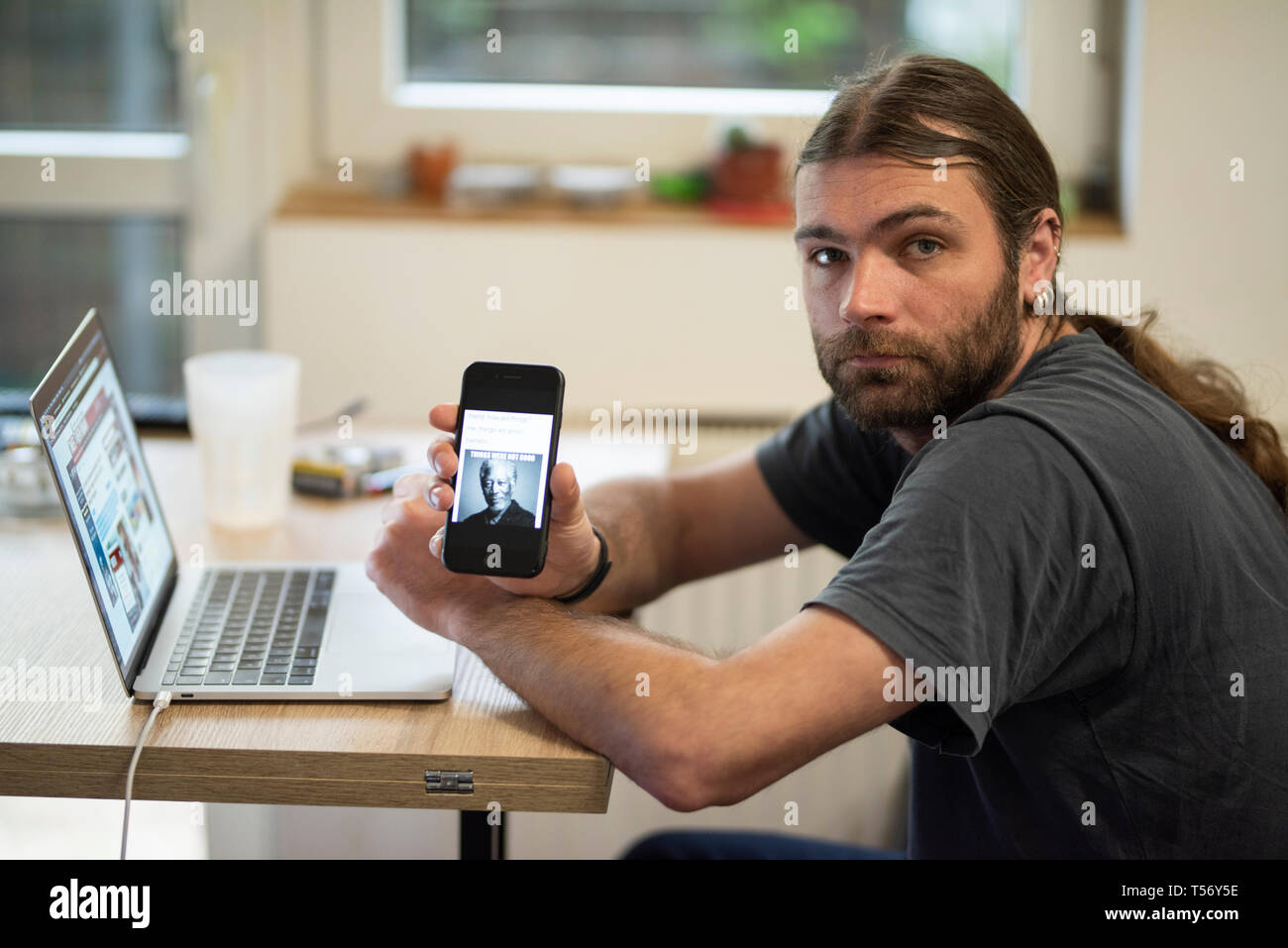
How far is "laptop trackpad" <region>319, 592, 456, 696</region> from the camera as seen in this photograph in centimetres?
105

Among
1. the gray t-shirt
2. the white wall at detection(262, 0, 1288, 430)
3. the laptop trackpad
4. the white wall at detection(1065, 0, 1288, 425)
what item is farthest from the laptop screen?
the white wall at detection(1065, 0, 1288, 425)

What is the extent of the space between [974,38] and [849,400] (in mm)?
1225

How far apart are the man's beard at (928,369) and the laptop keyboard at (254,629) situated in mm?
477

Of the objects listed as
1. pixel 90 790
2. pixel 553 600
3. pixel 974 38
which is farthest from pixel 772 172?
pixel 90 790

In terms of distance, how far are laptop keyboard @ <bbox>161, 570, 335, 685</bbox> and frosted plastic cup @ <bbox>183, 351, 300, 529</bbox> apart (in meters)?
0.18

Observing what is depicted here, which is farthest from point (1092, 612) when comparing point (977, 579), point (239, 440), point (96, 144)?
point (96, 144)

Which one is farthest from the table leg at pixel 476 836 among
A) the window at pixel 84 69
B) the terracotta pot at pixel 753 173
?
the window at pixel 84 69

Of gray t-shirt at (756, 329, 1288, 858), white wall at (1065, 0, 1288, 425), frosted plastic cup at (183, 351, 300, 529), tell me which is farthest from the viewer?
white wall at (1065, 0, 1288, 425)

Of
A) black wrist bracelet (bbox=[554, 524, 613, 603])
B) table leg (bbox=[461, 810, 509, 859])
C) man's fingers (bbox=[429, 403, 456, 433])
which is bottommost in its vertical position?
table leg (bbox=[461, 810, 509, 859])

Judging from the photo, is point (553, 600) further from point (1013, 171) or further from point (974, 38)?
point (974, 38)

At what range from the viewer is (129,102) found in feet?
7.23

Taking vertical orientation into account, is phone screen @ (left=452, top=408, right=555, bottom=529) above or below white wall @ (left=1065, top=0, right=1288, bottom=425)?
below

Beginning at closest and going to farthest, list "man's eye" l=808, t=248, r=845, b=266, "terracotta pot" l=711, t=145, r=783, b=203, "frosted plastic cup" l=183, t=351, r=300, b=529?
"man's eye" l=808, t=248, r=845, b=266 → "frosted plastic cup" l=183, t=351, r=300, b=529 → "terracotta pot" l=711, t=145, r=783, b=203

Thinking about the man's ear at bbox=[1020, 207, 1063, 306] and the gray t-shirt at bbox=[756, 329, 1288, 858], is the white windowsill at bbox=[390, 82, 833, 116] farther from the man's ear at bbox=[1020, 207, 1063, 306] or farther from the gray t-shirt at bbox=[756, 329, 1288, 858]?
the gray t-shirt at bbox=[756, 329, 1288, 858]
